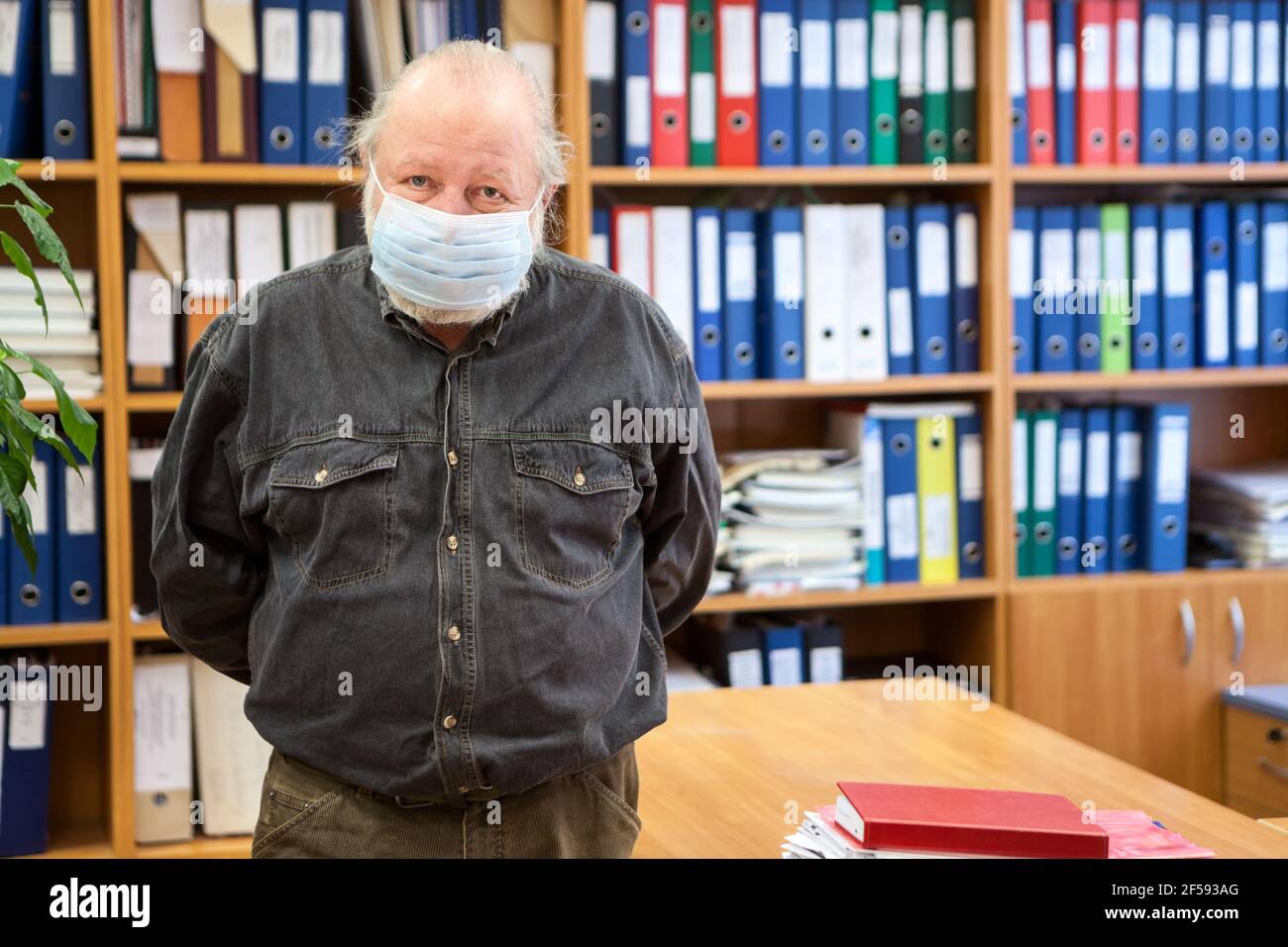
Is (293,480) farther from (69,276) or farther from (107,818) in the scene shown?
(107,818)

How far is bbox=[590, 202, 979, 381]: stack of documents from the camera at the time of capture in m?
2.66

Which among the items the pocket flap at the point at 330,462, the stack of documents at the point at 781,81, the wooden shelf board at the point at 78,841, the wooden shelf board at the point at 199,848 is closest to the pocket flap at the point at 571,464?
the pocket flap at the point at 330,462

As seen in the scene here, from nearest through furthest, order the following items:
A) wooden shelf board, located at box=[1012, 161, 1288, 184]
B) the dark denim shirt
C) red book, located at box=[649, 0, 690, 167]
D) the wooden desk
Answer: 1. the dark denim shirt
2. the wooden desk
3. red book, located at box=[649, 0, 690, 167]
4. wooden shelf board, located at box=[1012, 161, 1288, 184]

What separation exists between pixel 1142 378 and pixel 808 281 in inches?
29.1

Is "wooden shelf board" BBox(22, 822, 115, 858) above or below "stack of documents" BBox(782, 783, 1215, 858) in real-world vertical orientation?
below

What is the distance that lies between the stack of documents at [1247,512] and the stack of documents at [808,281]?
681 mm

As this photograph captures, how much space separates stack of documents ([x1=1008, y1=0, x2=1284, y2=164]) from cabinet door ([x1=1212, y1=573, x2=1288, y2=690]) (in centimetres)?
90

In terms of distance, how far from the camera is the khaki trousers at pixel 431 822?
1.29 m

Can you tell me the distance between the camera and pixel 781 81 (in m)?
2.68

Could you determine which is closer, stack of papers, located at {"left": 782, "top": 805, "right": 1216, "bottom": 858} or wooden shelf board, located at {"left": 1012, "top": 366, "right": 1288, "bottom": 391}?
stack of papers, located at {"left": 782, "top": 805, "right": 1216, "bottom": 858}

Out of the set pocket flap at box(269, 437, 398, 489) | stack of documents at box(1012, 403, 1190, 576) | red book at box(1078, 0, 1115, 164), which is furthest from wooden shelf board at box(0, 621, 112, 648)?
red book at box(1078, 0, 1115, 164)

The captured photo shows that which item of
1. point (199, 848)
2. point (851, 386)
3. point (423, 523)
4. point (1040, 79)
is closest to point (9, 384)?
point (423, 523)

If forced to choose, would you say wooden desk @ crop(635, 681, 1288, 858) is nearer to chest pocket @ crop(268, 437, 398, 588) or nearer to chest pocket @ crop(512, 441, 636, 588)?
chest pocket @ crop(512, 441, 636, 588)
